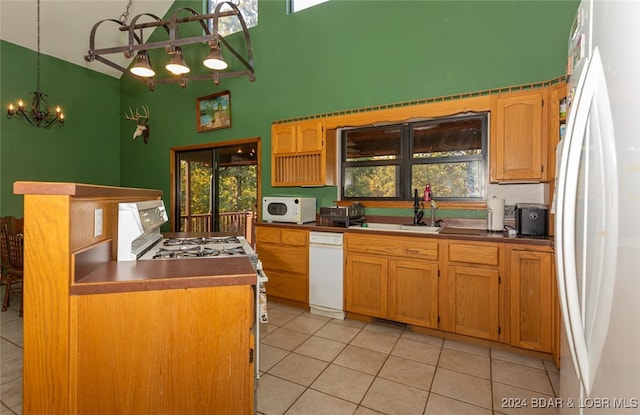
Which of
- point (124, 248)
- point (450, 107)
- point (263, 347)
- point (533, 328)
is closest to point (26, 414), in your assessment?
point (124, 248)

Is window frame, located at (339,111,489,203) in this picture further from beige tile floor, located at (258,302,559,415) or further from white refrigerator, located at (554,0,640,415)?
white refrigerator, located at (554,0,640,415)

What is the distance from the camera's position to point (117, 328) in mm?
1117

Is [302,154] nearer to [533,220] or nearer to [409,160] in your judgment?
[409,160]

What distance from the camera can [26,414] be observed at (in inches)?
41.5

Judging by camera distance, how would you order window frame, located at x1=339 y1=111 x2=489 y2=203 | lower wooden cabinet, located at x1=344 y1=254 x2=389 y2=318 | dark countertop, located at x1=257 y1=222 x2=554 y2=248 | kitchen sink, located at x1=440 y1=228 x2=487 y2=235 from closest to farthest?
dark countertop, located at x1=257 y1=222 x2=554 y2=248
kitchen sink, located at x1=440 y1=228 x2=487 y2=235
lower wooden cabinet, located at x1=344 y1=254 x2=389 y2=318
window frame, located at x1=339 y1=111 x2=489 y2=203

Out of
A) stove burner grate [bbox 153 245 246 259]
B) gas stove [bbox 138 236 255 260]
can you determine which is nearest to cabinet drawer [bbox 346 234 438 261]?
gas stove [bbox 138 236 255 260]

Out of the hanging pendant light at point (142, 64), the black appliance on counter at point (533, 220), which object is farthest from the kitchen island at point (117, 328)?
the black appliance on counter at point (533, 220)

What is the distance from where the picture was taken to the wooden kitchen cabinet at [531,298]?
220cm

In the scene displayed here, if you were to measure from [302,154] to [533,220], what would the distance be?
2.39m

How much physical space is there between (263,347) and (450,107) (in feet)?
9.10

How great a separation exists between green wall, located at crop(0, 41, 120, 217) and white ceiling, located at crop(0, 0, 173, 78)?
0.17 metres

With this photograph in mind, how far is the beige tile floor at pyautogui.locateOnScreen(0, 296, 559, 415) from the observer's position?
1805 mm

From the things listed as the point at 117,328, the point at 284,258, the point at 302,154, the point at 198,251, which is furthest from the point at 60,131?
the point at 117,328

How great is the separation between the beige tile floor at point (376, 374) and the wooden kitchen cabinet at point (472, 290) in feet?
0.63
